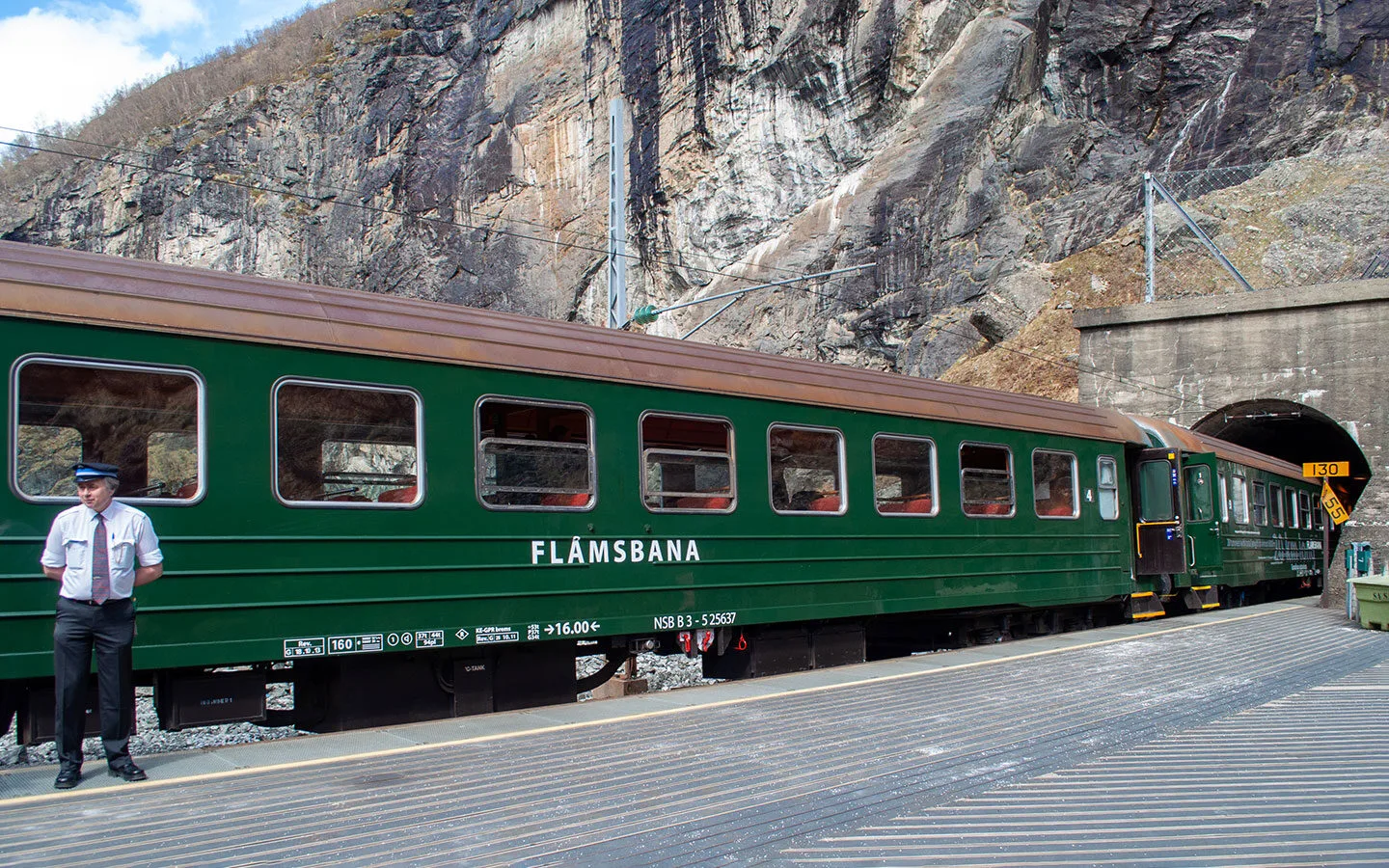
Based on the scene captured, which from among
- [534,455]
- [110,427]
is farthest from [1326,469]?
[110,427]

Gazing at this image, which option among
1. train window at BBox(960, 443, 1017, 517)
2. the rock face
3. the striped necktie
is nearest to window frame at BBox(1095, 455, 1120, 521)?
train window at BBox(960, 443, 1017, 517)

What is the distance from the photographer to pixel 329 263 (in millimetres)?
54562

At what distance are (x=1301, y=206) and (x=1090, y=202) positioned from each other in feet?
20.4

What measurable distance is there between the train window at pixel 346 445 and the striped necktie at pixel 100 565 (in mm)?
1394

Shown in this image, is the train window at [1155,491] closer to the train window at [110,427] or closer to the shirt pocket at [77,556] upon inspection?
the train window at [110,427]

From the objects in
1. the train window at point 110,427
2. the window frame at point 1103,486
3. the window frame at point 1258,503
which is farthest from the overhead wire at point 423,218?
the train window at point 110,427

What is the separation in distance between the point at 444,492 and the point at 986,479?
22.7ft

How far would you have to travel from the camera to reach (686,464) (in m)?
9.36

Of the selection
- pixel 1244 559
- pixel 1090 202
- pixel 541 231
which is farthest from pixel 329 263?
pixel 1244 559

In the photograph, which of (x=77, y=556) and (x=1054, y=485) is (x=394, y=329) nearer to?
(x=77, y=556)

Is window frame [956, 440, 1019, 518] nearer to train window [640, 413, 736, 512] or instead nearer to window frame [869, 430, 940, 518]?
window frame [869, 430, 940, 518]

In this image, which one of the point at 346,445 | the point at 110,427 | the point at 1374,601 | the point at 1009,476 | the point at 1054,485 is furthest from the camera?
the point at 1374,601

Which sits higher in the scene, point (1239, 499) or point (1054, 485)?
point (1054, 485)

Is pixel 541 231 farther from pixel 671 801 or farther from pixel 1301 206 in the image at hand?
pixel 671 801
